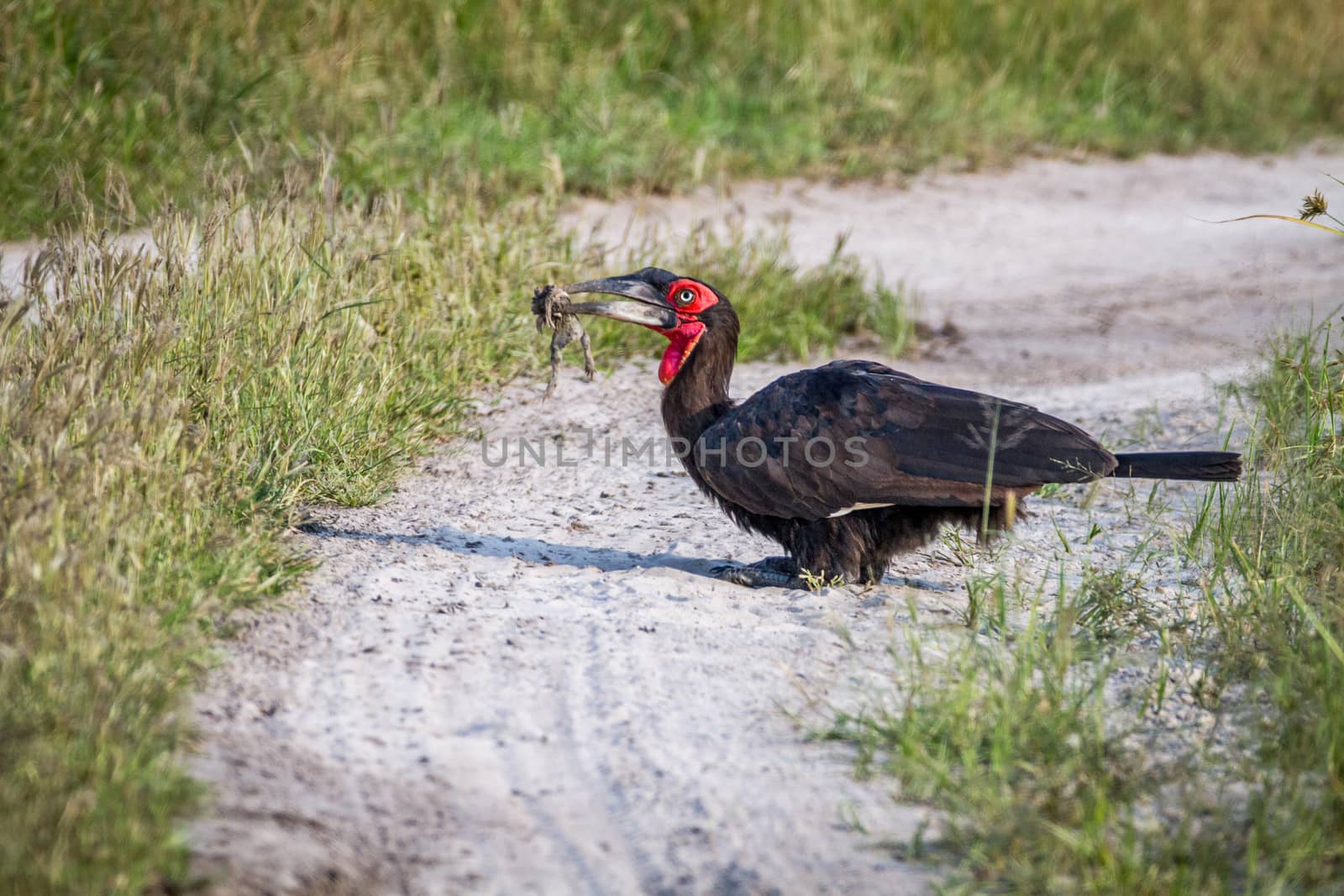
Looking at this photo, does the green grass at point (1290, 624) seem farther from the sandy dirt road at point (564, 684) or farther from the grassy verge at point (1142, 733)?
the sandy dirt road at point (564, 684)

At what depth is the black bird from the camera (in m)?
3.78

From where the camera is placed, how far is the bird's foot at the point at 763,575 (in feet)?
13.3

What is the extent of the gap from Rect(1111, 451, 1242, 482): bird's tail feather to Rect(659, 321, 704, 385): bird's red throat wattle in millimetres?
1355

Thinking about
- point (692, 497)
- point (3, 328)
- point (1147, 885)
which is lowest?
point (692, 497)

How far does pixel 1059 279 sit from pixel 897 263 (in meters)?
1.00

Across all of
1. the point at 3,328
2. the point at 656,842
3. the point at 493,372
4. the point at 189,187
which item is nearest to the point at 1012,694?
the point at 656,842

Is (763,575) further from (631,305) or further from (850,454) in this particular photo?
(631,305)

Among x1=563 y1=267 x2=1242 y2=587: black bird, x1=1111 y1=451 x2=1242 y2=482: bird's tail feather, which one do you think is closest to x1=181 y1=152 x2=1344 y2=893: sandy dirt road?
x1=563 y1=267 x2=1242 y2=587: black bird

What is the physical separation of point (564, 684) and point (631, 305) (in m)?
1.50

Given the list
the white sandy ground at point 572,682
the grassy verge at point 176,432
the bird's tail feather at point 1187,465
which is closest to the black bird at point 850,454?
the bird's tail feather at point 1187,465

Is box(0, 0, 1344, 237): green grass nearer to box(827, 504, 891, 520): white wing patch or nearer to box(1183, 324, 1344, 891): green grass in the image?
box(827, 504, 891, 520): white wing patch

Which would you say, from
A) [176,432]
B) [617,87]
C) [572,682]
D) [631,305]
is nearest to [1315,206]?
[631,305]

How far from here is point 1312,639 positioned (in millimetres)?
3121

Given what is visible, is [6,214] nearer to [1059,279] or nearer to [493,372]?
[493,372]
